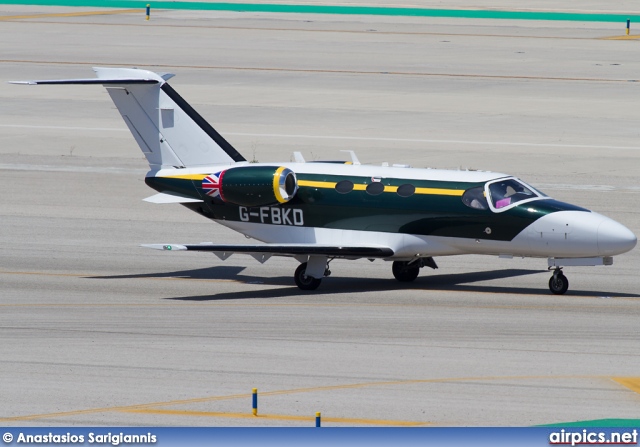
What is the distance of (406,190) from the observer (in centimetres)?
2597

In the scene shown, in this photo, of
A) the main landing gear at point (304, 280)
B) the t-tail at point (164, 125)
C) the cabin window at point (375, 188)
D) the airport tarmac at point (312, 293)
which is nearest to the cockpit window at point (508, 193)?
the airport tarmac at point (312, 293)

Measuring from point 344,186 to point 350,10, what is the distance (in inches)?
3236

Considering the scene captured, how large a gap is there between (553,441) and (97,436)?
18.1 feet

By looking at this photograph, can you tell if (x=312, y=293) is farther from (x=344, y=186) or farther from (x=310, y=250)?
(x=344, y=186)

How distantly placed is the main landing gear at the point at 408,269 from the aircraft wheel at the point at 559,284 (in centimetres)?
289

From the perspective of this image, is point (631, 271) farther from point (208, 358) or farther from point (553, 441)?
point (553, 441)

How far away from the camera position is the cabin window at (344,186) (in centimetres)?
2635

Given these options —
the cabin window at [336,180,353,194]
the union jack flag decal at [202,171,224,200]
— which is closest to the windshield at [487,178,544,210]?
the cabin window at [336,180,353,194]

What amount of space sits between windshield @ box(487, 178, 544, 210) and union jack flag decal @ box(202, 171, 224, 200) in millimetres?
5826

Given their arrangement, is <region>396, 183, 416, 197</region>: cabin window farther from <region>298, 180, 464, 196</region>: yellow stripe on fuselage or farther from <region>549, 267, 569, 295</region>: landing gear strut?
<region>549, 267, 569, 295</region>: landing gear strut

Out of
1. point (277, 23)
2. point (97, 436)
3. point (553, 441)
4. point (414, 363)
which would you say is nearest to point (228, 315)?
point (414, 363)

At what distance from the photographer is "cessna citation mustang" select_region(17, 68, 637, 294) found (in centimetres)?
2503

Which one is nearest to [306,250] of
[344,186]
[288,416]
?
[344,186]

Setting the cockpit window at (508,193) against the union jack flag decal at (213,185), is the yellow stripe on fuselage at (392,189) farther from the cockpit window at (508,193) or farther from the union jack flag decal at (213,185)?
the union jack flag decal at (213,185)
